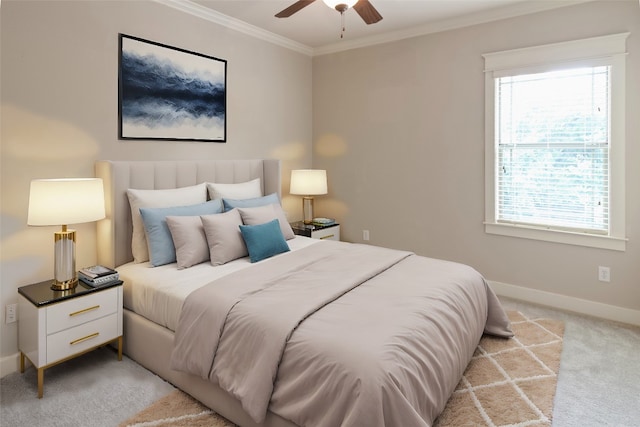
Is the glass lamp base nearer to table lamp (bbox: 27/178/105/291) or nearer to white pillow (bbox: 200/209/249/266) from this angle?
table lamp (bbox: 27/178/105/291)

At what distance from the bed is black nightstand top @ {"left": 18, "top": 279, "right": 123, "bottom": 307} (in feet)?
0.83

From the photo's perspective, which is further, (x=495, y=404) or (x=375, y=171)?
(x=375, y=171)

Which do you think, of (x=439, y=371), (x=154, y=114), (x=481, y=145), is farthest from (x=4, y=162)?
(x=481, y=145)

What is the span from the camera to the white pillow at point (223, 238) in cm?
284

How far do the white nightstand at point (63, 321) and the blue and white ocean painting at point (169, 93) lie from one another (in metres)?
1.28

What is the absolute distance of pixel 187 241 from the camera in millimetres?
2801

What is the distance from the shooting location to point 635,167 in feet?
10.1

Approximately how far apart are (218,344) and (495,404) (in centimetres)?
151

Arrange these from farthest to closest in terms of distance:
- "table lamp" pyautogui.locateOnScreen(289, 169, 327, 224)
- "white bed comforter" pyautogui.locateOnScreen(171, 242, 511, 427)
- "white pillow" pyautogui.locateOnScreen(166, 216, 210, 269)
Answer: "table lamp" pyautogui.locateOnScreen(289, 169, 327, 224) → "white pillow" pyautogui.locateOnScreen(166, 216, 210, 269) → "white bed comforter" pyautogui.locateOnScreen(171, 242, 511, 427)

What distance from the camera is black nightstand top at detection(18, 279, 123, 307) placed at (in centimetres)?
223

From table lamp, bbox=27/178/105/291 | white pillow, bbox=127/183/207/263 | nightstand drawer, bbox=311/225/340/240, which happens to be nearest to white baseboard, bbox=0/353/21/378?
table lamp, bbox=27/178/105/291

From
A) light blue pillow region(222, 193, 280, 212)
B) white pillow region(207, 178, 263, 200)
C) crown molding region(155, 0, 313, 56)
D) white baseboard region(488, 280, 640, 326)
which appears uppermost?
crown molding region(155, 0, 313, 56)

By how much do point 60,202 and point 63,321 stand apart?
0.70 meters

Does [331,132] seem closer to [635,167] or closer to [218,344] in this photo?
[635,167]
